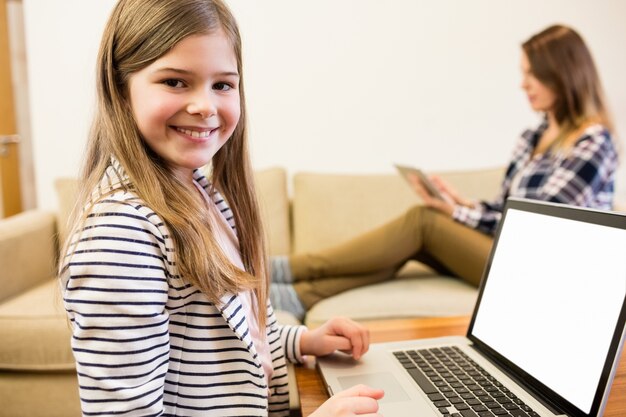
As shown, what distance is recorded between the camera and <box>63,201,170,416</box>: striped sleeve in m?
0.61

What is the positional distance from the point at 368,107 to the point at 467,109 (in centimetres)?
47

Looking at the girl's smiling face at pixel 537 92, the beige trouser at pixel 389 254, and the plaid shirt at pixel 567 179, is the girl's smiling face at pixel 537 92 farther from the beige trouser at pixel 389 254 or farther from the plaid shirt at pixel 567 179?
the beige trouser at pixel 389 254

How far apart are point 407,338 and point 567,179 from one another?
1.18 metres

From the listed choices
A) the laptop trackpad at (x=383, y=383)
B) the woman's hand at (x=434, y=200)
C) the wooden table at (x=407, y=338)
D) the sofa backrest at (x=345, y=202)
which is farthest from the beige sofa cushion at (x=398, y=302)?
the laptop trackpad at (x=383, y=383)

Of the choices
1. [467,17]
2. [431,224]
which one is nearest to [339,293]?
[431,224]

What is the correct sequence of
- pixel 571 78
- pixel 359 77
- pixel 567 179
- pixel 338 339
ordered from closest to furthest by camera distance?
1. pixel 338 339
2. pixel 567 179
3. pixel 571 78
4. pixel 359 77

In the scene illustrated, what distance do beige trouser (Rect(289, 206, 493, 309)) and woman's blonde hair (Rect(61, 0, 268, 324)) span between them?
1132 millimetres

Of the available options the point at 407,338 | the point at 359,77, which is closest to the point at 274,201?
the point at 359,77

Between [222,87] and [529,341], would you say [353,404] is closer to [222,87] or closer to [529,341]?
[529,341]

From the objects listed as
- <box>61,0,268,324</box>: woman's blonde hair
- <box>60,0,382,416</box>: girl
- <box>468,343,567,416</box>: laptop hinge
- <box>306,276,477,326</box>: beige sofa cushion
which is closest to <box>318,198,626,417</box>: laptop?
<box>468,343,567,416</box>: laptop hinge

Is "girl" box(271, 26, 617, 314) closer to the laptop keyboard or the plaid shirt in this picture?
the plaid shirt

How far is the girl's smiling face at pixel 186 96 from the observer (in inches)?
28.3

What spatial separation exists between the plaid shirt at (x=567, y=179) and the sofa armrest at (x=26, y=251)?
1433mm

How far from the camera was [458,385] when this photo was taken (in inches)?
29.1
